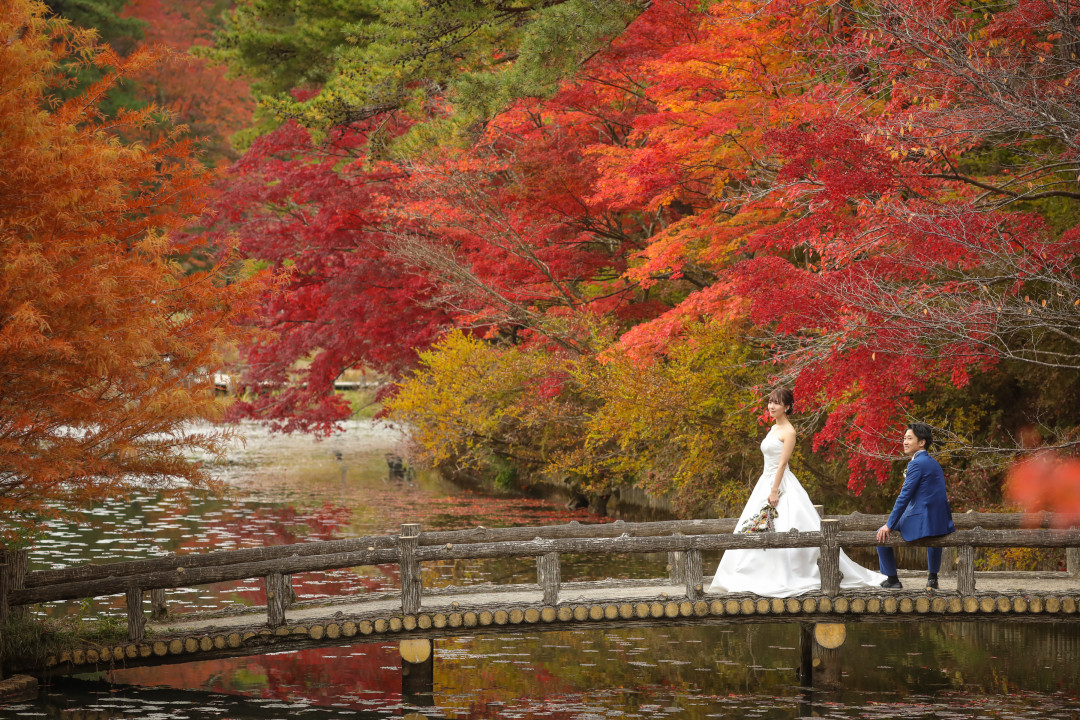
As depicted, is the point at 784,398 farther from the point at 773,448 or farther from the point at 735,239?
the point at 735,239

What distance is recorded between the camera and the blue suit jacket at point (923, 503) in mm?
9547

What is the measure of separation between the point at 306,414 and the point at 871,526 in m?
17.3

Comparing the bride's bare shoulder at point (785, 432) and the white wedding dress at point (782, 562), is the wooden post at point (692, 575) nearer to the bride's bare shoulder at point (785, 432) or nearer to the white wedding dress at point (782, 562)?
the white wedding dress at point (782, 562)

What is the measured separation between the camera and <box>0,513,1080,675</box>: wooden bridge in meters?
9.80

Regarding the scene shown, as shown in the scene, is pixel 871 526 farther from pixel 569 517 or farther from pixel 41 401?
pixel 569 517

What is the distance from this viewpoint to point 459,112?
15.9 m

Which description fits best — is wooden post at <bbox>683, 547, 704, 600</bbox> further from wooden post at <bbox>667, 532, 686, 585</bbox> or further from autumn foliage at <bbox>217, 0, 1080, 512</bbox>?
autumn foliage at <bbox>217, 0, 1080, 512</bbox>

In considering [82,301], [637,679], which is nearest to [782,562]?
[637,679]

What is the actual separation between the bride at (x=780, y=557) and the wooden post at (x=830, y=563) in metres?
0.14

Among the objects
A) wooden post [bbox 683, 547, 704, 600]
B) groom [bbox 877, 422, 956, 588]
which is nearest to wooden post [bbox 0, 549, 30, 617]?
wooden post [bbox 683, 547, 704, 600]

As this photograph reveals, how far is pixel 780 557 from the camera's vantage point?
400 inches

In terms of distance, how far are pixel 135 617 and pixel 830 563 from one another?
614 centimetres

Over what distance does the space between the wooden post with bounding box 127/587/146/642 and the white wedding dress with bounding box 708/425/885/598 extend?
5075 mm

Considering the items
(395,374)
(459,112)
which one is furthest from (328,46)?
(459,112)
